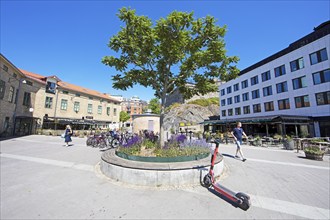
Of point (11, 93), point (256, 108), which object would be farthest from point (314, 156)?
point (11, 93)

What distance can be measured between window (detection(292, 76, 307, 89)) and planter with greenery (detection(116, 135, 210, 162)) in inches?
1010

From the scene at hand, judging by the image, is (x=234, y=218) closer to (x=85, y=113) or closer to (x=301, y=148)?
(x=301, y=148)

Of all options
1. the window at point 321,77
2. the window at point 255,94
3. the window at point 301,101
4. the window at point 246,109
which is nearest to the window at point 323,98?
the window at point 301,101

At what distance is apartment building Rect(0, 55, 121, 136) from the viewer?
18469 millimetres

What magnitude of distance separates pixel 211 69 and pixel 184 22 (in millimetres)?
2711

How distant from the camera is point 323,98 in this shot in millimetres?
20641

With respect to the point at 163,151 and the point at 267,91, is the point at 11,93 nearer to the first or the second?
the point at 163,151

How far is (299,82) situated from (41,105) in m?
42.0

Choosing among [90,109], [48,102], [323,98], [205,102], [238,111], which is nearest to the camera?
[323,98]

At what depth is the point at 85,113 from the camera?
3244cm

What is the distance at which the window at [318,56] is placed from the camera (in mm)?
20672

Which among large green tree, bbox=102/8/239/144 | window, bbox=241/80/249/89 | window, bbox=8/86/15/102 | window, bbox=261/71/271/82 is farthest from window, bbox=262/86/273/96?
window, bbox=8/86/15/102

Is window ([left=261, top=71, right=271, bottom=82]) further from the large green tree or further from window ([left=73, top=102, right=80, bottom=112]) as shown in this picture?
window ([left=73, top=102, right=80, bottom=112])

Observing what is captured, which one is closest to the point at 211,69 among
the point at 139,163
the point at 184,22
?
the point at 184,22
